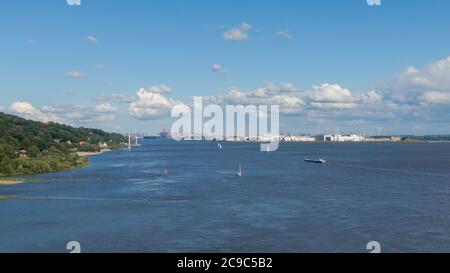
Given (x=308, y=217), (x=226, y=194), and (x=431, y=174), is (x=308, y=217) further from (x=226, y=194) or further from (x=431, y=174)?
(x=431, y=174)

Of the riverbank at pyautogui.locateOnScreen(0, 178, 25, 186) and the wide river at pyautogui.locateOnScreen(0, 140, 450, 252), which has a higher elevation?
the riverbank at pyautogui.locateOnScreen(0, 178, 25, 186)

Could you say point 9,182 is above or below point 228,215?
above

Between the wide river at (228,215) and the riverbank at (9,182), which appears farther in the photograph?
the riverbank at (9,182)

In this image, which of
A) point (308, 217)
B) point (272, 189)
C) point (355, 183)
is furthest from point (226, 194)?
point (355, 183)

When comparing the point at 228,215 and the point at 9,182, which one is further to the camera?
the point at 9,182

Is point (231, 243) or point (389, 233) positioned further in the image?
point (389, 233)

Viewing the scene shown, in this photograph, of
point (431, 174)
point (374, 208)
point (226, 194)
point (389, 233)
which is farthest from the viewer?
point (431, 174)

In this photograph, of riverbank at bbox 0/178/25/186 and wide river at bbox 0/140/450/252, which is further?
riverbank at bbox 0/178/25/186

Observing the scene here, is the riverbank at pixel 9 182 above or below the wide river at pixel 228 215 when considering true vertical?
above
